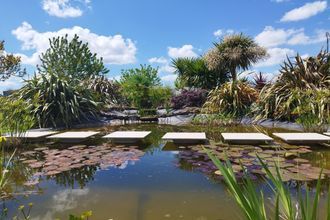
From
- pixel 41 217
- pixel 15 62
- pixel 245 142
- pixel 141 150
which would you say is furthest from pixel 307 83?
pixel 15 62

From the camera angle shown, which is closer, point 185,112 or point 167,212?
point 167,212

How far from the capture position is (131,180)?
3248mm

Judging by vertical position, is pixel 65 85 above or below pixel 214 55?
below

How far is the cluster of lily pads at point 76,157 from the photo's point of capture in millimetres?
3758

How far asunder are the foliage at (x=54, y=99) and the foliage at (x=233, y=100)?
3.62 metres

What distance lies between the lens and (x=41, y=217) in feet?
7.57

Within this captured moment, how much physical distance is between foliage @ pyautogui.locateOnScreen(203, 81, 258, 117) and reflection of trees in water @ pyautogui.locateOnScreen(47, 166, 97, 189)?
20.0ft

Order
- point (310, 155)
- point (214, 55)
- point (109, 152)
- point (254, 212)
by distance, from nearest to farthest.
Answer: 1. point (254, 212)
2. point (310, 155)
3. point (109, 152)
4. point (214, 55)

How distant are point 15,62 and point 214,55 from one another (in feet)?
34.6

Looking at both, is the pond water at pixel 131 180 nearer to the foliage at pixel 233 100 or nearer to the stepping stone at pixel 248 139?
the stepping stone at pixel 248 139

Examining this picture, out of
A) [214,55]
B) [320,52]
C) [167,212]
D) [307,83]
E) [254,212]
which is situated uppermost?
[214,55]

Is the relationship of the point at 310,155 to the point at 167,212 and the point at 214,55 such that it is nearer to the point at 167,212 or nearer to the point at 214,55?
the point at 167,212

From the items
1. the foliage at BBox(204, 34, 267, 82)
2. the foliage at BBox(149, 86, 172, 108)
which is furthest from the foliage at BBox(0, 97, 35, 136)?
the foliage at BBox(204, 34, 267, 82)

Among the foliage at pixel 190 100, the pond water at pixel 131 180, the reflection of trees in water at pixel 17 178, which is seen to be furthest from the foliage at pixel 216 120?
the reflection of trees in water at pixel 17 178
